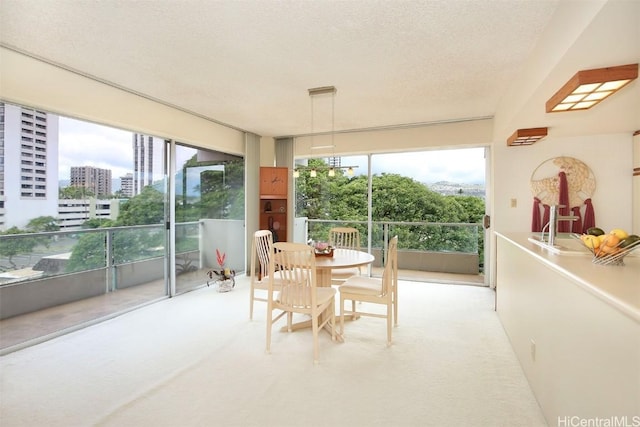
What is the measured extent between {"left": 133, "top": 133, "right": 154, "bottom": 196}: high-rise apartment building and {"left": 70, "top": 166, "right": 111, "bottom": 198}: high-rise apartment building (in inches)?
14.0

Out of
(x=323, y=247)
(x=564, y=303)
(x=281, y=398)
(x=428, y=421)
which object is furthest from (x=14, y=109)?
(x=564, y=303)

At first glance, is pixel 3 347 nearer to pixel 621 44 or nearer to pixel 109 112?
pixel 109 112

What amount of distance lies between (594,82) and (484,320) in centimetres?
256

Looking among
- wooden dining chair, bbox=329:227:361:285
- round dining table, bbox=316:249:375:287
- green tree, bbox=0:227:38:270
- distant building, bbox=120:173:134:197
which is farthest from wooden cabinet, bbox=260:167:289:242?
green tree, bbox=0:227:38:270

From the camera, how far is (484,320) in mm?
3453

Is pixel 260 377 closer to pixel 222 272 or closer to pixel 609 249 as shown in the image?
pixel 609 249

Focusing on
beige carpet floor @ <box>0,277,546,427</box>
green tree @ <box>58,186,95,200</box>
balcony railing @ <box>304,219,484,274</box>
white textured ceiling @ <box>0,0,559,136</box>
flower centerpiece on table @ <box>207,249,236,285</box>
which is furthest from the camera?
balcony railing @ <box>304,219,484,274</box>

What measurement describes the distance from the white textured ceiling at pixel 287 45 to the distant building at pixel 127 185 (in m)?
1.03

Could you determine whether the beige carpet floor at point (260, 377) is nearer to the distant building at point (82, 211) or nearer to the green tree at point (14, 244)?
the green tree at point (14, 244)

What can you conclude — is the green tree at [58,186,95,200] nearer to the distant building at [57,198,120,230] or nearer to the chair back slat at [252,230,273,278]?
the distant building at [57,198,120,230]

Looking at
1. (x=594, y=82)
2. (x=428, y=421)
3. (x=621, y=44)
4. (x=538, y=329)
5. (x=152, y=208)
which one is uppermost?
(x=621, y=44)

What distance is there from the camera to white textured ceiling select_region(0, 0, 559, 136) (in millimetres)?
2076

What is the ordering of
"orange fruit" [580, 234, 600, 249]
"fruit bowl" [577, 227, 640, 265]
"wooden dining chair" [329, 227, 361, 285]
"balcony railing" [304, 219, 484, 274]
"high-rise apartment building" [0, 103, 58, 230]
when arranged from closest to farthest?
"fruit bowl" [577, 227, 640, 265] < "orange fruit" [580, 234, 600, 249] < "high-rise apartment building" [0, 103, 58, 230] < "wooden dining chair" [329, 227, 361, 285] < "balcony railing" [304, 219, 484, 274]

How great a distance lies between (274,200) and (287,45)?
3.42 metres
